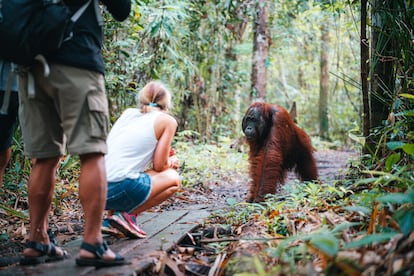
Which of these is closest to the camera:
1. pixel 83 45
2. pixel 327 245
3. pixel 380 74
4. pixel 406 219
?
pixel 327 245

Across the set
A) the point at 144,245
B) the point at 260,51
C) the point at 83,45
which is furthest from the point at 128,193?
the point at 260,51

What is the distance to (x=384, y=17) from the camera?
3580mm

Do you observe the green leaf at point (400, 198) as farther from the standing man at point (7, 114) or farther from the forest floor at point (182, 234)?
the standing man at point (7, 114)

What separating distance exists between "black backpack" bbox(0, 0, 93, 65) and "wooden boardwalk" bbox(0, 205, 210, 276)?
1.09m

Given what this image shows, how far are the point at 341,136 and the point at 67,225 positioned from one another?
13.7 m

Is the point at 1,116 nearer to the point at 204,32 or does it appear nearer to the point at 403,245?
the point at 403,245

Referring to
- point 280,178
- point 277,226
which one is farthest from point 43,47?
point 280,178

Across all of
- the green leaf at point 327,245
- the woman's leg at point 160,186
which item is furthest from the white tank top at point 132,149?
the green leaf at point 327,245

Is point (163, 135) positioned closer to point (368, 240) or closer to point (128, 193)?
point (128, 193)

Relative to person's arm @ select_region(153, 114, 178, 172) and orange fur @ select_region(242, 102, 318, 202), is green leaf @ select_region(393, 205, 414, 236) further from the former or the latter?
orange fur @ select_region(242, 102, 318, 202)

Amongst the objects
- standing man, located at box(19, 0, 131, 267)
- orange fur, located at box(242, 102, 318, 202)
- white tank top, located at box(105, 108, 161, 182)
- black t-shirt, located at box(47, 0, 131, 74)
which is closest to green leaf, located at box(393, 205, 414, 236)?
standing man, located at box(19, 0, 131, 267)

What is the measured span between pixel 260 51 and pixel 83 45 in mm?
7657

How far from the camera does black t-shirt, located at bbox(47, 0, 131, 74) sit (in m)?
2.41

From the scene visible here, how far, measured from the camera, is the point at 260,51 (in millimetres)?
9789
